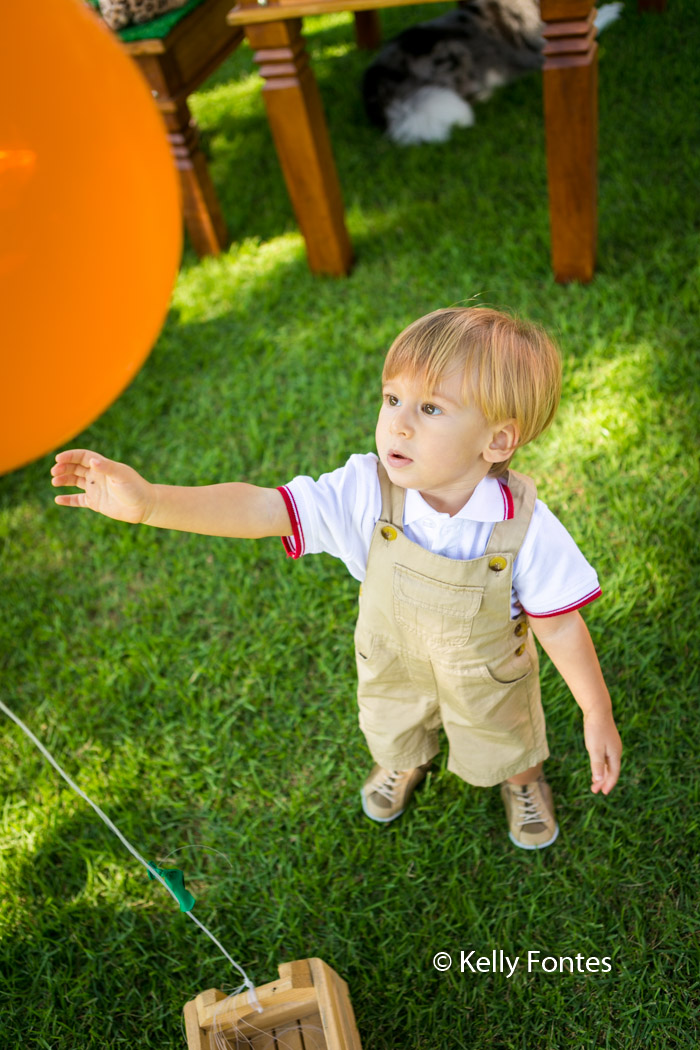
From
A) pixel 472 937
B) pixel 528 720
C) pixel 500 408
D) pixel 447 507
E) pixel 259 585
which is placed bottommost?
pixel 472 937

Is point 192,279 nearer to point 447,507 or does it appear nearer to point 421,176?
point 421,176

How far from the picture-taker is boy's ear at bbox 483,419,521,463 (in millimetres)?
1188

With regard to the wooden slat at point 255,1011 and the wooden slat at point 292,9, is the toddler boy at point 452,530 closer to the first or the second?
the wooden slat at point 255,1011

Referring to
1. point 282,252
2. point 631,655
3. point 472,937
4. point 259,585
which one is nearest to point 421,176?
point 282,252

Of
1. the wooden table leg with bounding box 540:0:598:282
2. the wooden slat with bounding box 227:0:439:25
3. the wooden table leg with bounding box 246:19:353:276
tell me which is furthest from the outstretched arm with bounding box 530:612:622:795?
the wooden table leg with bounding box 246:19:353:276

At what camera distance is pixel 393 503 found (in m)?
1.29

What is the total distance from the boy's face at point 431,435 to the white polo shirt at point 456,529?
0.23 feet

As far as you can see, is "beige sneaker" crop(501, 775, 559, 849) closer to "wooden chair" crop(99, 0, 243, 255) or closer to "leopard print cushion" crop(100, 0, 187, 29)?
"wooden chair" crop(99, 0, 243, 255)

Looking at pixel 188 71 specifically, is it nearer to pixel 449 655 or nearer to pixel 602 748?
pixel 449 655

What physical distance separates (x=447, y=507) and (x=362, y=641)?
0.29m

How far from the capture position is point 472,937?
1.52 meters

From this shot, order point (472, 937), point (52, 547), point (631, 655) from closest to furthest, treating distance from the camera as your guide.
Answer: point (472, 937)
point (631, 655)
point (52, 547)

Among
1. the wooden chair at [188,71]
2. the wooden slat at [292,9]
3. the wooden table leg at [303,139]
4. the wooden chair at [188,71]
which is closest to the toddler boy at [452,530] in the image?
the wooden slat at [292,9]

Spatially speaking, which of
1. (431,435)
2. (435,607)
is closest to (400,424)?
(431,435)
